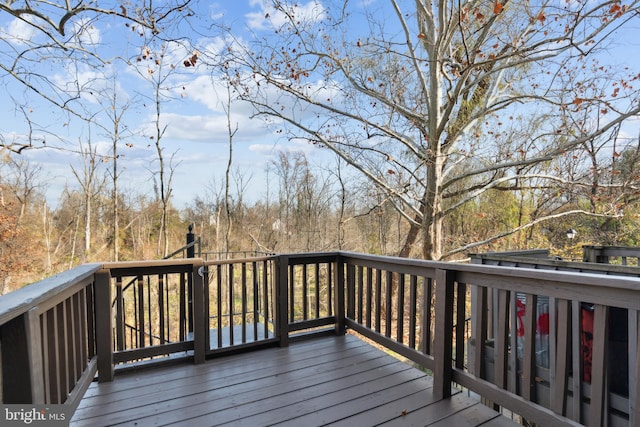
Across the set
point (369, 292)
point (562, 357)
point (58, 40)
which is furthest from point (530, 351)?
point (58, 40)

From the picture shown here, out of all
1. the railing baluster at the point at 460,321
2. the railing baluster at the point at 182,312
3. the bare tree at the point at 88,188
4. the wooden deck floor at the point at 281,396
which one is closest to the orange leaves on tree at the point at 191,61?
the railing baluster at the point at 182,312

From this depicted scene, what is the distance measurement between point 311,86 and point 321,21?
1.24 meters

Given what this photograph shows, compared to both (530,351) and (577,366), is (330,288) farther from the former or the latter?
(577,366)

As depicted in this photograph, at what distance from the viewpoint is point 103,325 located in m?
2.49

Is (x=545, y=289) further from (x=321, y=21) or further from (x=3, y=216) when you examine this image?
(x=3, y=216)

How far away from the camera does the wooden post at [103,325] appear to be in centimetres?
248

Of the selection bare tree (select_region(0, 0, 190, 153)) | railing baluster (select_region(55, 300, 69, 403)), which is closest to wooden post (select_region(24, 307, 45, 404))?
railing baluster (select_region(55, 300, 69, 403))

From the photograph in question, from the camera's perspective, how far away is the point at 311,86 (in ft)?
22.8

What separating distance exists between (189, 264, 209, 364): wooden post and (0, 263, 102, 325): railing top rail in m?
0.79

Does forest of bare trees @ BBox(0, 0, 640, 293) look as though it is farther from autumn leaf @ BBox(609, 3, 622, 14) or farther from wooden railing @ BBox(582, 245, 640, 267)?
wooden railing @ BBox(582, 245, 640, 267)

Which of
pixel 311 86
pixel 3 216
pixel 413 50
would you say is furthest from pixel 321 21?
pixel 3 216

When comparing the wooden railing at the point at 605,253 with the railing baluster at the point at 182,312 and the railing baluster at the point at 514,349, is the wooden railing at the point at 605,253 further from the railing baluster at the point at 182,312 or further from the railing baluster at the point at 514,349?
the railing baluster at the point at 182,312

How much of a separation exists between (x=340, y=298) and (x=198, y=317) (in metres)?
1.43

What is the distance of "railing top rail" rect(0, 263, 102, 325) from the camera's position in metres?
1.18
